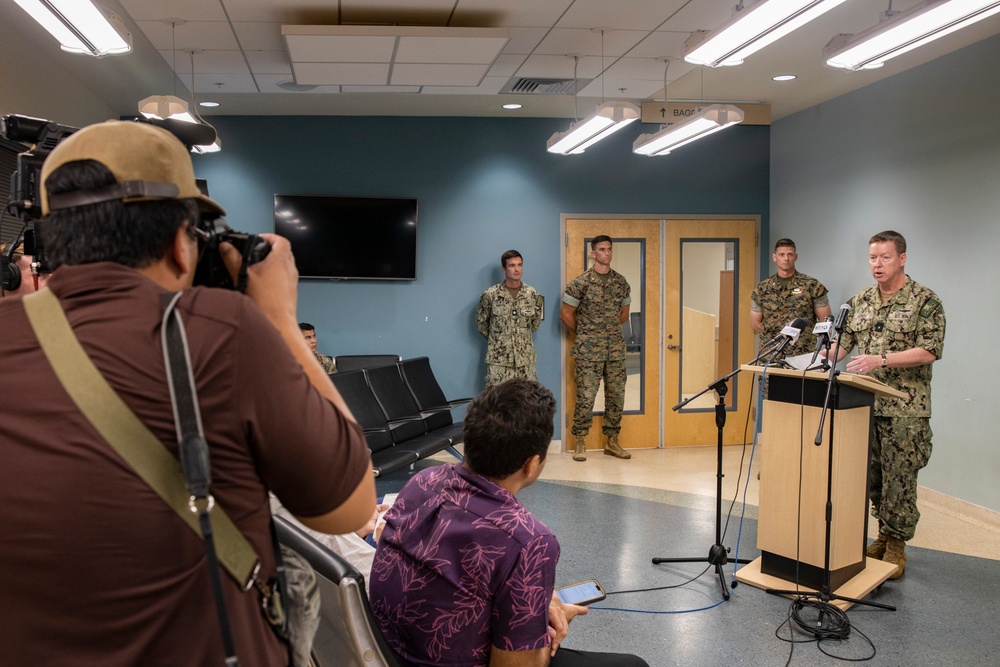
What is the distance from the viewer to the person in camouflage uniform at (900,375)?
3496 mm

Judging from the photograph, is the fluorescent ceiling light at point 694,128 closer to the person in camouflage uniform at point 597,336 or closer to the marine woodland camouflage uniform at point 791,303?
the person in camouflage uniform at point 597,336

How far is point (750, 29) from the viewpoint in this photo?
323cm

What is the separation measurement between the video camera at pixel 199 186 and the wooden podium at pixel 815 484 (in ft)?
8.80

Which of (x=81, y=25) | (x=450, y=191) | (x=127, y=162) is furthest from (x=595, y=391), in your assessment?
(x=127, y=162)

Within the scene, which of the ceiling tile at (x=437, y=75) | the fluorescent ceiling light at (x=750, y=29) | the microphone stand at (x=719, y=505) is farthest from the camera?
the ceiling tile at (x=437, y=75)

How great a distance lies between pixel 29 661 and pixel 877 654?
291 cm

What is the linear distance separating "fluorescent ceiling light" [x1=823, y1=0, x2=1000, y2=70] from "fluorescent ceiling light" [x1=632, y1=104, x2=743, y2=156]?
1.05 metres

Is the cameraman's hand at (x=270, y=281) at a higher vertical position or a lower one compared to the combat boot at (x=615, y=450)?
higher

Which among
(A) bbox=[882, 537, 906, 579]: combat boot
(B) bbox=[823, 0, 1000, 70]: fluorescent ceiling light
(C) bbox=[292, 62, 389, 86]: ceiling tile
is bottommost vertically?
(A) bbox=[882, 537, 906, 579]: combat boot

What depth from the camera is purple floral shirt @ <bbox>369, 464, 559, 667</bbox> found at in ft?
4.58

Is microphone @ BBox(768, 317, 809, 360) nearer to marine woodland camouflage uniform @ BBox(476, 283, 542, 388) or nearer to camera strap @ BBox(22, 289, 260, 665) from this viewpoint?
camera strap @ BBox(22, 289, 260, 665)

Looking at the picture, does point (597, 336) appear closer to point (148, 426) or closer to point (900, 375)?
point (900, 375)

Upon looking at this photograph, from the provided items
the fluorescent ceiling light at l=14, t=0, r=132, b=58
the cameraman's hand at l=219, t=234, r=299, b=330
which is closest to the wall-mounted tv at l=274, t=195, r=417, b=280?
the fluorescent ceiling light at l=14, t=0, r=132, b=58

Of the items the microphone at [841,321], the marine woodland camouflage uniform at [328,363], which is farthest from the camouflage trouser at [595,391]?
the microphone at [841,321]
